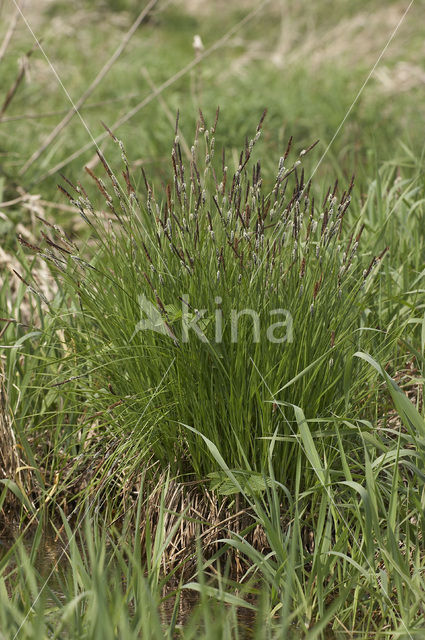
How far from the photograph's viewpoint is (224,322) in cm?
225

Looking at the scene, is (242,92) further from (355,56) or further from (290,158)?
A: (355,56)

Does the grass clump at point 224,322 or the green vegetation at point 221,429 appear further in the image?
the grass clump at point 224,322

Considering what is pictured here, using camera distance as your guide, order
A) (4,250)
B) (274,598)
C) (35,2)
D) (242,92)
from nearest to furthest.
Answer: (274,598) < (4,250) < (242,92) < (35,2)

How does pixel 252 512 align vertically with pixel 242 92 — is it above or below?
below

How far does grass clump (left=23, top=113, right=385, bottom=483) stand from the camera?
2217 mm

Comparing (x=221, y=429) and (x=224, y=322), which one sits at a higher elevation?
(x=224, y=322)

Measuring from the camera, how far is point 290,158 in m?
4.62

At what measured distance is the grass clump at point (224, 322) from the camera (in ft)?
7.27

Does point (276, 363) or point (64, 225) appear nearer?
point (276, 363)

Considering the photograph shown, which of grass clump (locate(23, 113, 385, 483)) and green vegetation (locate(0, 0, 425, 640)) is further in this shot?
grass clump (locate(23, 113, 385, 483))

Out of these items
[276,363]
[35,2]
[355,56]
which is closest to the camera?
[276,363]

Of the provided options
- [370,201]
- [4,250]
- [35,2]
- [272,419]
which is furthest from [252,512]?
[35,2]

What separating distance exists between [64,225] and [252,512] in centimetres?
233

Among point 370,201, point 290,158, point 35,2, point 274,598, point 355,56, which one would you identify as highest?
point 35,2
